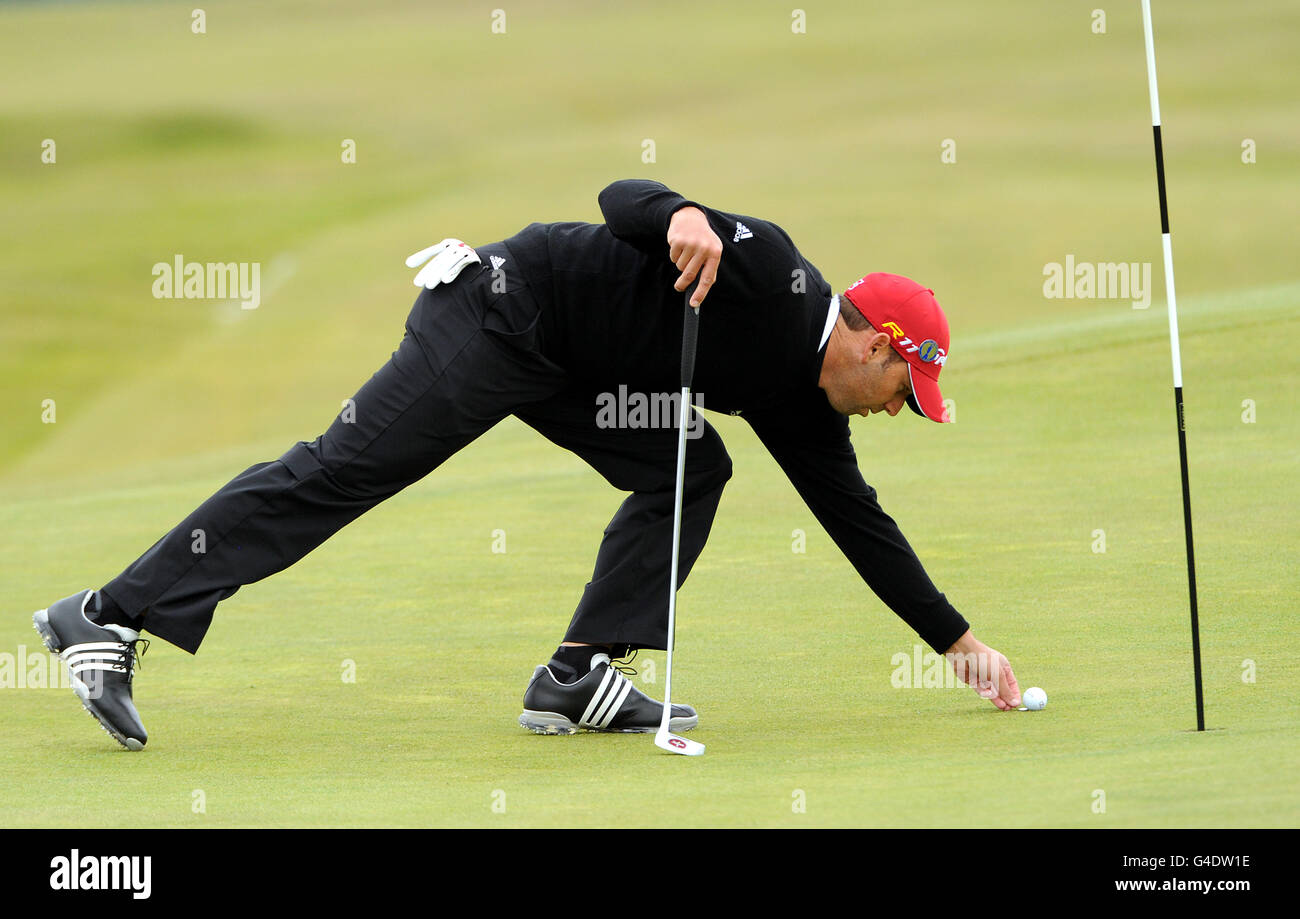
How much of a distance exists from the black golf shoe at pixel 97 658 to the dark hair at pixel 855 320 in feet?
6.59

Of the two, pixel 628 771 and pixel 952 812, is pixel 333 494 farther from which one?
pixel 952 812

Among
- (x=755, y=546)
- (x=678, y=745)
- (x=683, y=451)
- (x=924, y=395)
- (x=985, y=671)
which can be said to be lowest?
(x=678, y=745)

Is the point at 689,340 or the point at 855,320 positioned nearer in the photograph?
the point at 689,340

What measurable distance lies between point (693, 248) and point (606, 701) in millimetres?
1362

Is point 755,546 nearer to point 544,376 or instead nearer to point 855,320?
point 544,376

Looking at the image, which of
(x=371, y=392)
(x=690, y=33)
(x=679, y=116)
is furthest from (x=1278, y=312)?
(x=690, y=33)

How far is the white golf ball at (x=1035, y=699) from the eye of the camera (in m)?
4.38

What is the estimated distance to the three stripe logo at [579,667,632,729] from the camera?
4566 mm

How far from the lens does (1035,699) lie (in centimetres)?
438

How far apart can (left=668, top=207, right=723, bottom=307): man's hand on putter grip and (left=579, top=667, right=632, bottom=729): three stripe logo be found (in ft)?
3.87

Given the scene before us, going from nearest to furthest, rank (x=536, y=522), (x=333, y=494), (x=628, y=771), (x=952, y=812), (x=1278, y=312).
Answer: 1. (x=952, y=812)
2. (x=628, y=771)
3. (x=333, y=494)
4. (x=536, y=522)
5. (x=1278, y=312)

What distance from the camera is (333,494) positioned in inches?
170

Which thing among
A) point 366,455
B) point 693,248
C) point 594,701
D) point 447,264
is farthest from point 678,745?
point 447,264

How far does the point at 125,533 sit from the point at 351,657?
335 cm
